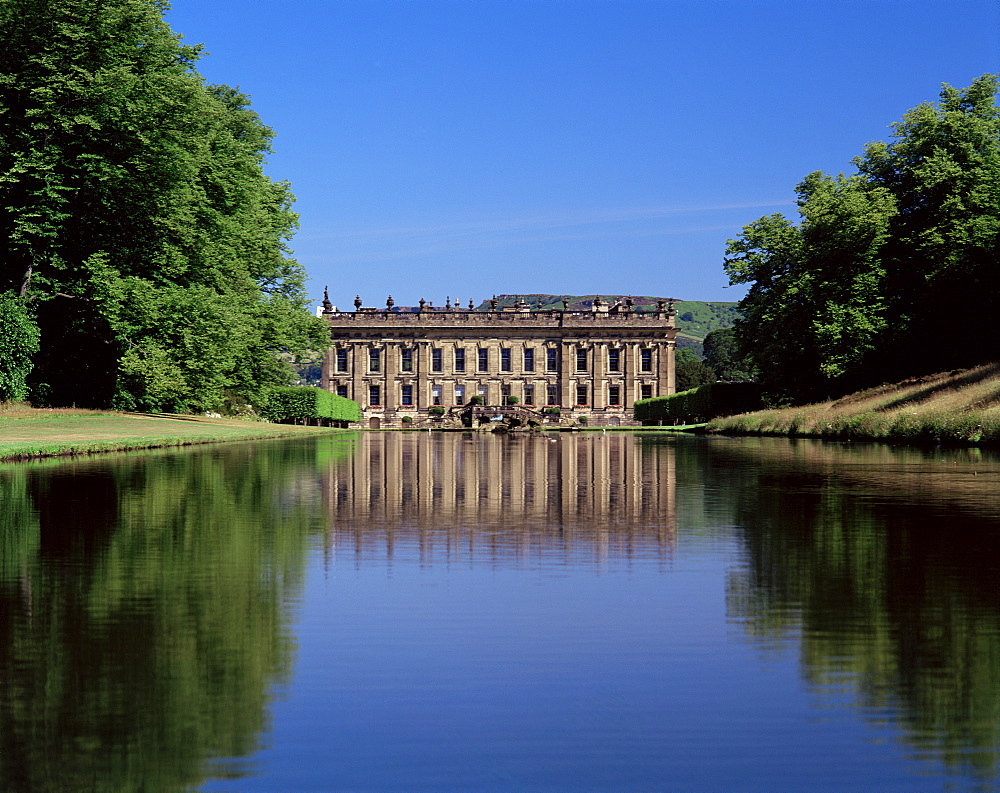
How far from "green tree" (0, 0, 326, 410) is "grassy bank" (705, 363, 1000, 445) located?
67.0 feet

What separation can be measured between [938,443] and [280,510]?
23.5 m

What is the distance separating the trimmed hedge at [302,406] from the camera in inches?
2445

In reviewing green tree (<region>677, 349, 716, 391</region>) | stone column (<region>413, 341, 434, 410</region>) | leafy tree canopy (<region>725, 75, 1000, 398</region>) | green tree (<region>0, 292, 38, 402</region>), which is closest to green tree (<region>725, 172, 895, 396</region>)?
leafy tree canopy (<region>725, 75, 1000, 398</region>)

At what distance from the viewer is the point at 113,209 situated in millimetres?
36031

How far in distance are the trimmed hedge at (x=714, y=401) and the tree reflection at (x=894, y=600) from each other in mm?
49830

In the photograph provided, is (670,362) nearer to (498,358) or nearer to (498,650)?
(498,358)

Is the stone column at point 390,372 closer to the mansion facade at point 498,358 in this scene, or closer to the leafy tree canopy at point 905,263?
the mansion facade at point 498,358

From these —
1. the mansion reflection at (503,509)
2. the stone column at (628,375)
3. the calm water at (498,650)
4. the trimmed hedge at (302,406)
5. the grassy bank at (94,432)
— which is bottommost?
the calm water at (498,650)

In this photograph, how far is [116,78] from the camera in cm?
3359

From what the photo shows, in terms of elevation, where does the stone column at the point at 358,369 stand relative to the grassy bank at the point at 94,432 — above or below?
above

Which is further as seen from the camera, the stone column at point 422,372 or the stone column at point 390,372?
the stone column at point 422,372

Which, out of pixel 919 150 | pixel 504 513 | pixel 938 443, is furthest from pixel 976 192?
pixel 504 513

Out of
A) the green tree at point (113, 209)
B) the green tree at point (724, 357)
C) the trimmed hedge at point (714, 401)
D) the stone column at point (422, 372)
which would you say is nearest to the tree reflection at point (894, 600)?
the green tree at point (113, 209)

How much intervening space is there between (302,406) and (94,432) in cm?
3782
